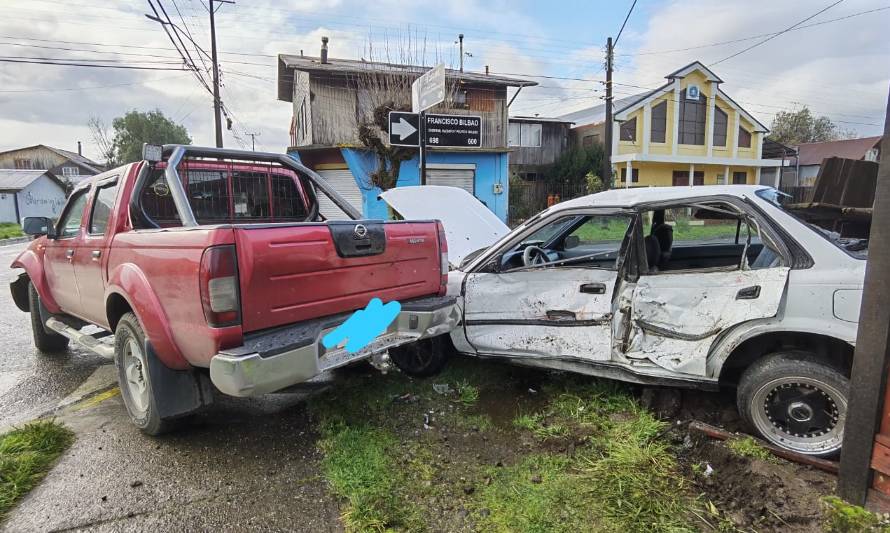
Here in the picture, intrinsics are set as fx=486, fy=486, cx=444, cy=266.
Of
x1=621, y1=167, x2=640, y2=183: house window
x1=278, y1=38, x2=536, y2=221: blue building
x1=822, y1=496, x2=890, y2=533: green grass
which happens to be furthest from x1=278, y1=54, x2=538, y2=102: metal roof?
x1=822, y1=496, x2=890, y2=533: green grass

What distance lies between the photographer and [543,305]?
3660mm

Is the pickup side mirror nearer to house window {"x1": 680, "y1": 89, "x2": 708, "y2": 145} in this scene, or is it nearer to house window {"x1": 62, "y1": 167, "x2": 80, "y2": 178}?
house window {"x1": 680, "y1": 89, "x2": 708, "y2": 145}

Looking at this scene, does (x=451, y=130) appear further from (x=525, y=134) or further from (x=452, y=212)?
(x=525, y=134)

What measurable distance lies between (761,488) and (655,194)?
1910 millimetres

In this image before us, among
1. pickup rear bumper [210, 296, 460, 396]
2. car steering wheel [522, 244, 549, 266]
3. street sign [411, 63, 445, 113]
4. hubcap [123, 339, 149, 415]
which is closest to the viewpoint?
pickup rear bumper [210, 296, 460, 396]

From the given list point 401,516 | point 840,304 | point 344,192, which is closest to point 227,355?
point 401,516

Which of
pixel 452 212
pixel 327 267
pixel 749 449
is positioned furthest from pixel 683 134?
pixel 327 267

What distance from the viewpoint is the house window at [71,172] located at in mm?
49147

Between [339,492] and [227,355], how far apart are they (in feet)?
3.16

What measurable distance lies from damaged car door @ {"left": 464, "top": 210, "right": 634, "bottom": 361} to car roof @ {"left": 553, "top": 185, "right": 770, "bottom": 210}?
0.28 feet

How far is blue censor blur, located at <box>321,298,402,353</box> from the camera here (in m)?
2.92

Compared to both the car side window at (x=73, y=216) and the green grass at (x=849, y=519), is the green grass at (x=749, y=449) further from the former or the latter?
the car side window at (x=73, y=216)

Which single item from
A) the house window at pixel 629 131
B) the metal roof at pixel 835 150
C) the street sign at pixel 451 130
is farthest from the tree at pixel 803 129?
the street sign at pixel 451 130

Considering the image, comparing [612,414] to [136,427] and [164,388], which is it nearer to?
[164,388]
